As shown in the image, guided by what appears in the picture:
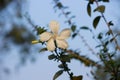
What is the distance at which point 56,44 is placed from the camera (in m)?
0.76

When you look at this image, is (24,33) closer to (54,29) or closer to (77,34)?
(77,34)

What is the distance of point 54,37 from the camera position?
30.5 inches

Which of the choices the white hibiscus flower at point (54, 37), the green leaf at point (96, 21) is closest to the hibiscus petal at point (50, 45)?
the white hibiscus flower at point (54, 37)

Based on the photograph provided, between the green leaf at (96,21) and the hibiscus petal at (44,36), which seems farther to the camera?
the green leaf at (96,21)

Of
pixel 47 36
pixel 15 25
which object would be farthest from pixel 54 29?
pixel 15 25

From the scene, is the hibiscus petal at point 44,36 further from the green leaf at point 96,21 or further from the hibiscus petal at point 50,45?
the green leaf at point 96,21

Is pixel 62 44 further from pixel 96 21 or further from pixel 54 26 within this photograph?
pixel 96 21

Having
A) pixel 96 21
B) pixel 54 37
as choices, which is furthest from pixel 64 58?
pixel 96 21

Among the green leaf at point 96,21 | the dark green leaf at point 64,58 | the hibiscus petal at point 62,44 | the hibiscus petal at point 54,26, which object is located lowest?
the dark green leaf at point 64,58

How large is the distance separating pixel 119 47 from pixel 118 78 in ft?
0.37

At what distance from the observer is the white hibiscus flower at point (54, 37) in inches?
28.8

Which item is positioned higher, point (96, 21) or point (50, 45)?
point (96, 21)

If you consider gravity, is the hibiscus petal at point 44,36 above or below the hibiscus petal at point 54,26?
below

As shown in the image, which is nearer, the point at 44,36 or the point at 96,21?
the point at 44,36
